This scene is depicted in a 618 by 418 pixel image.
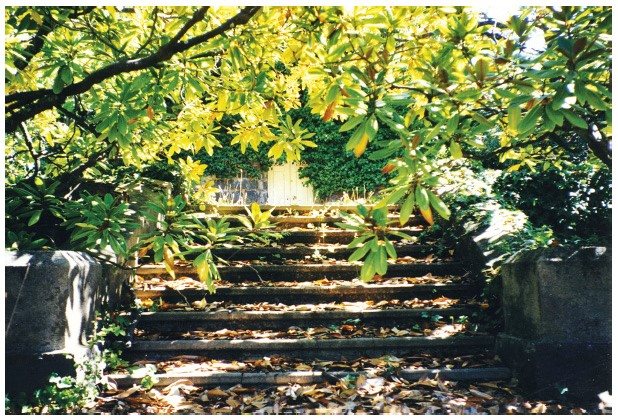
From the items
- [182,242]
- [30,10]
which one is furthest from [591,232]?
[30,10]

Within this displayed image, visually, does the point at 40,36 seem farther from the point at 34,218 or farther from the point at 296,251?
the point at 296,251

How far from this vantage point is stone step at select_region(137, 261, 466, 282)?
459 cm

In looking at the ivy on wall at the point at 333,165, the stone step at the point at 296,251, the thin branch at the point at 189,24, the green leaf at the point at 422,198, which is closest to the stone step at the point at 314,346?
the stone step at the point at 296,251

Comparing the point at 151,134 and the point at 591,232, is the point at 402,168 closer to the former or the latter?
the point at 151,134

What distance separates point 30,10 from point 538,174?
487 centimetres

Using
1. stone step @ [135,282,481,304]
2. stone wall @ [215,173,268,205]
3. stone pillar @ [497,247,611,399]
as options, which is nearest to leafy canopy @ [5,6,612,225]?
stone pillar @ [497,247,611,399]

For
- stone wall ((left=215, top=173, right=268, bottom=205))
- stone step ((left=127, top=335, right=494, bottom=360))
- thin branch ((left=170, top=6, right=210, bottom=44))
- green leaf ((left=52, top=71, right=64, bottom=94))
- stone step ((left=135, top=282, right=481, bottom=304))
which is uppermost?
stone wall ((left=215, top=173, right=268, bottom=205))

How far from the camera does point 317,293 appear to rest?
167 inches

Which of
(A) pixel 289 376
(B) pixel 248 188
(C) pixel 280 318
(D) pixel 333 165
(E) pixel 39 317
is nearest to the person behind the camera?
(E) pixel 39 317

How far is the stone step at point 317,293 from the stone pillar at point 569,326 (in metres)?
1.25

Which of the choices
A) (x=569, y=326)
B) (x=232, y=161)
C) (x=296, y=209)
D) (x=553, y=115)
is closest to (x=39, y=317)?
(x=553, y=115)

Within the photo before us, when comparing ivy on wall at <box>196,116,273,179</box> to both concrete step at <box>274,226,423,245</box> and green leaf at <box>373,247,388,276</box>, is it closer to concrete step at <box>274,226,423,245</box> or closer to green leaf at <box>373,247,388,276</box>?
concrete step at <box>274,226,423,245</box>

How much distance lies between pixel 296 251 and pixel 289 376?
2035mm

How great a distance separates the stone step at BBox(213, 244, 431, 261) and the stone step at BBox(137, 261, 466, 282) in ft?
1.05
